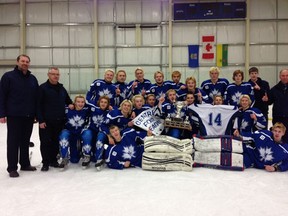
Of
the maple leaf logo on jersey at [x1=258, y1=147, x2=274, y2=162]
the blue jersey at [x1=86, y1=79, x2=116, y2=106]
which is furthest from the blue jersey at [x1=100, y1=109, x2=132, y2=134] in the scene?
the maple leaf logo on jersey at [x1=258, y1=147, x2=274, y2=162]

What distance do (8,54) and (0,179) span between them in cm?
968

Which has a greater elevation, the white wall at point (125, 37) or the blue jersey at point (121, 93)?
the white wall at point (125, 37)

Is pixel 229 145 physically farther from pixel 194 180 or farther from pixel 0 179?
pixel 0 179

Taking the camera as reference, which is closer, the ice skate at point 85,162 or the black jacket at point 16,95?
the black jacket at point 16,95

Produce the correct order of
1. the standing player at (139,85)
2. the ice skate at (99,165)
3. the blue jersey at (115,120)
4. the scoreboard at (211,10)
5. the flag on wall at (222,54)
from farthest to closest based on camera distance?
the flag on wall at (222,54) → the scoreboard at (211,10) → the standing player at (139,85) → the blue jersey at (115,120) → the ice skate at (99,165)

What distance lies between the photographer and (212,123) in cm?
445

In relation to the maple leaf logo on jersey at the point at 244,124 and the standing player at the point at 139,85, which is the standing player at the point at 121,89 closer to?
the standing player at the point at 139,85

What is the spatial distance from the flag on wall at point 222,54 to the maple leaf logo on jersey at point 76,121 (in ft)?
27.0

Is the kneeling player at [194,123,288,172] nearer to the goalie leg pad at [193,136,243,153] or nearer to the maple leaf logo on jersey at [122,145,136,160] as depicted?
the goalie leg pad at [193,136,243,153]

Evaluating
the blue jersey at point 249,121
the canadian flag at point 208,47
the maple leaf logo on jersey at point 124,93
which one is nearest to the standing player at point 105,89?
the maple leaf logo on jersey at point 124,93

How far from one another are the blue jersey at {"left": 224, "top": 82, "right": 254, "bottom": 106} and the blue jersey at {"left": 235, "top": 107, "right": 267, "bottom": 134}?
0.39 meters

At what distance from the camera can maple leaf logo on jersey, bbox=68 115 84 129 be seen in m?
4.17

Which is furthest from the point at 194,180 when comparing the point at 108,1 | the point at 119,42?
the point at 108,1

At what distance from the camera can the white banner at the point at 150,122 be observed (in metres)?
4.30
